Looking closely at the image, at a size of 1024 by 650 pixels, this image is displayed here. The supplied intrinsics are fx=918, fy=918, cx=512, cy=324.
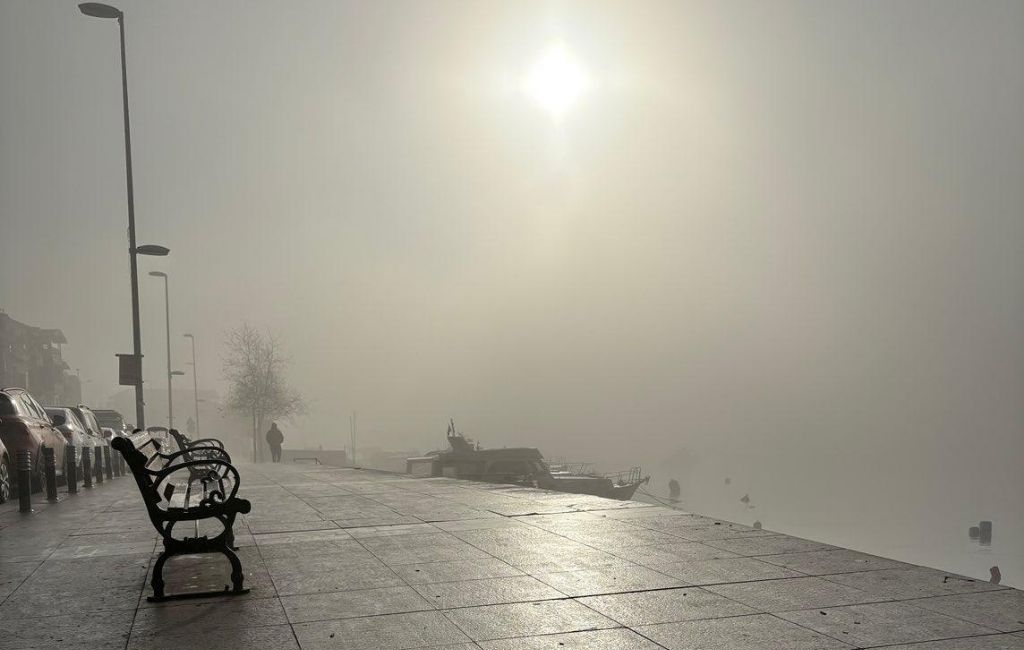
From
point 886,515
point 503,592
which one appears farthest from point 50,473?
point 886,515

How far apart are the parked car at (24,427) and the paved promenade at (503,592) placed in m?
5.87

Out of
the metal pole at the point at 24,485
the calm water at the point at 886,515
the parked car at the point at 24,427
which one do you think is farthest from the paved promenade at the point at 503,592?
the calm water at the point at 886,515

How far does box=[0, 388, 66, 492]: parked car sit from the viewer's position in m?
15.4

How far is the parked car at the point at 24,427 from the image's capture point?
15.4 m

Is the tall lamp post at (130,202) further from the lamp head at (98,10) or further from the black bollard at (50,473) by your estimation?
the black bollard at (50,473)

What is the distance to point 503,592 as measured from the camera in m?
6.07

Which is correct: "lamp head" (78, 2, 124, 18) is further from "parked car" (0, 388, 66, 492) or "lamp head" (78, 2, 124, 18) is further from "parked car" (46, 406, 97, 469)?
"parked car" (0, 388, 66, 492)

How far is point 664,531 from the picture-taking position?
891 cm

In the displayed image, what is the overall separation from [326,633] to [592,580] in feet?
6.85

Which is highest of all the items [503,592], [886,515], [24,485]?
[24,485]

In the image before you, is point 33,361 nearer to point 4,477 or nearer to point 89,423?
point 89,423

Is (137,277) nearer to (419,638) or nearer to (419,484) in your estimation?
(419,484)

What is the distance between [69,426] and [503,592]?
662 inches

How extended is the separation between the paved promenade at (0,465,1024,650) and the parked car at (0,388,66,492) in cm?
587
